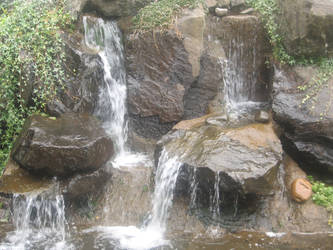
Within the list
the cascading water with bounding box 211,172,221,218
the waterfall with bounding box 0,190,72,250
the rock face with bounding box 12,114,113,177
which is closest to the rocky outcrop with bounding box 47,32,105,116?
the rock face with bounding box 12,114,113,177

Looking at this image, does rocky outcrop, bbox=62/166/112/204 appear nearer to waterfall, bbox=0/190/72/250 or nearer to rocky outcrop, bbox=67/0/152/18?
waterfall, bbox=0/190/72/250

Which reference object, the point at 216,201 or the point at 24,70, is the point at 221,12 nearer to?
the point at 24,70

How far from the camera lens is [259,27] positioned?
7148mm

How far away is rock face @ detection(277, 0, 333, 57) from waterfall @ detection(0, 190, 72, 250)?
4851 millimetres

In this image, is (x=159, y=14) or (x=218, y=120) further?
(x=159, y=14)

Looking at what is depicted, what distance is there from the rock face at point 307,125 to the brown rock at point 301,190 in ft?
1.49

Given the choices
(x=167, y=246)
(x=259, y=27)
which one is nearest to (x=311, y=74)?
(x=259, y=27)

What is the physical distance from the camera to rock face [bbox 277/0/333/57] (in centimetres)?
570

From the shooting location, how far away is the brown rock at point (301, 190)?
5.08 m

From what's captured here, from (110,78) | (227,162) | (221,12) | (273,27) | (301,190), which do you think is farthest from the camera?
(221,12)

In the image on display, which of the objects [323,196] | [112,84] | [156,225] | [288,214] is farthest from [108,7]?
[323,196]

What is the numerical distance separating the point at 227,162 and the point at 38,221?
9.35ft

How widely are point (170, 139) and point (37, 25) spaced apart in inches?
126

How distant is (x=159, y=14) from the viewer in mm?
6867
